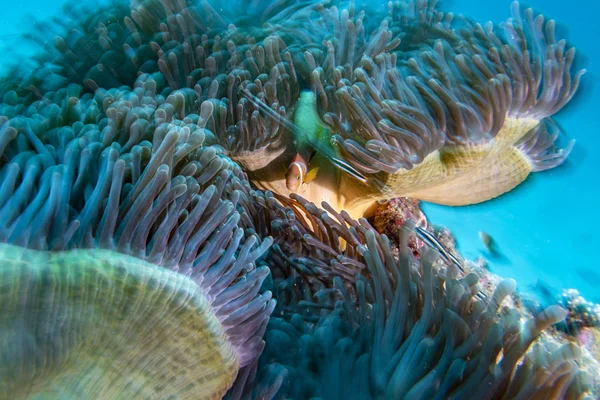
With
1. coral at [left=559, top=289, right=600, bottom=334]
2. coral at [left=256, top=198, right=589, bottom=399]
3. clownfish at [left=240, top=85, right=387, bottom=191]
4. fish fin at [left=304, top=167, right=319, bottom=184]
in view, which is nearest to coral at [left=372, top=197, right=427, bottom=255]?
clownfish at [left=240, top=85, right=387, bottom=191]

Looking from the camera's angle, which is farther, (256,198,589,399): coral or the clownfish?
the clownfish

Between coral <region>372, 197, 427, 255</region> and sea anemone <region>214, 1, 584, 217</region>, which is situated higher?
sea anemone <region>214, 1, 584, 217</region>

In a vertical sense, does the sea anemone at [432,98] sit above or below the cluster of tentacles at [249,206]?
above

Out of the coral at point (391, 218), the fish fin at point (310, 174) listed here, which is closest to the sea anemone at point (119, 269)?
the fish fin at point (310, 174)

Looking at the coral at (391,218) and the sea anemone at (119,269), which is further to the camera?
the coral at (391,218)

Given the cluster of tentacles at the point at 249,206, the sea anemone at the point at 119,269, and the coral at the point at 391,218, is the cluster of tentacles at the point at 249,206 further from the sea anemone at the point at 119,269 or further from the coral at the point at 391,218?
the coral at the point at 391,218

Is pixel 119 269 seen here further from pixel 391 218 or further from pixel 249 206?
pixel 391 218

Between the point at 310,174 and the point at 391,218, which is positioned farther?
the point at 391,218

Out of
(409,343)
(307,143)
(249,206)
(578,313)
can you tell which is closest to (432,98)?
(307,143)

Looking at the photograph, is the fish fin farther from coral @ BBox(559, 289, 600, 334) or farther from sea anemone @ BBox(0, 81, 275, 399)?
coral @ BBox(559, 289, 600, 334)

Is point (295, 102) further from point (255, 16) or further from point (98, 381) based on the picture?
point (98, 381)
